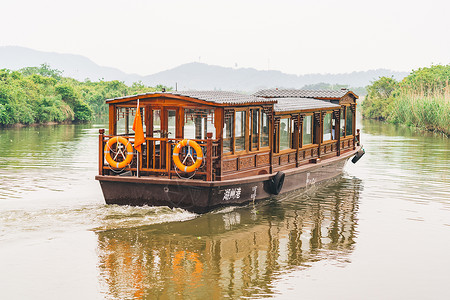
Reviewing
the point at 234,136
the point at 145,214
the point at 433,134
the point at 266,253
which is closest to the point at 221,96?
the point at 234,136

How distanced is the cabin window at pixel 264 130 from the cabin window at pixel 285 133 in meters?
0.85

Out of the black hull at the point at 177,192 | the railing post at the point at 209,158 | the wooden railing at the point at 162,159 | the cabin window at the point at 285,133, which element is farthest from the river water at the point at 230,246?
the cabin window at the point at 285,133

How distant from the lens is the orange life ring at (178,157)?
1088 cm

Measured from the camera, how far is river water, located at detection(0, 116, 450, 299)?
7.82m

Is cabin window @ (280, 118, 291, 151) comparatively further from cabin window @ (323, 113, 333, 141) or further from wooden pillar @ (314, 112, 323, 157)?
cabin window @ (323, 113, 333, 141)

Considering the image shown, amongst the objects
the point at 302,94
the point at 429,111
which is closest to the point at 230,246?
the point at 302,94

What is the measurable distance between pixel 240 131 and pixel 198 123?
0.81 m

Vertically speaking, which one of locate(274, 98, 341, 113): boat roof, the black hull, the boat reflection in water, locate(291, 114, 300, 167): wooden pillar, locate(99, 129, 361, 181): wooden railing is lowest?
the boat reflection in water

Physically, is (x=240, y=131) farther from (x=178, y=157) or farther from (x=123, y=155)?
(x=123, y=155)

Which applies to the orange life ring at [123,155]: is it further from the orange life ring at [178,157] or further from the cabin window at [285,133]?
the cabin window at [285,133]

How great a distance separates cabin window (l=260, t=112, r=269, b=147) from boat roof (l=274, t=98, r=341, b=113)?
32cm

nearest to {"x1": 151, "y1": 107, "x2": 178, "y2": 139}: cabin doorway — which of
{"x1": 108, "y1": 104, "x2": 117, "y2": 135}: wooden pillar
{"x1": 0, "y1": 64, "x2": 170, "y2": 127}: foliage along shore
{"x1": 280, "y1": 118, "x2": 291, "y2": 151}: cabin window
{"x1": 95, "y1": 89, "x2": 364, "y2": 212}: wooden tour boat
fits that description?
{"x1": 95, "y1": 89, "x2": 364, "y2": 212}: wooden tour boat

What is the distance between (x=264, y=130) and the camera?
1280 centimetres

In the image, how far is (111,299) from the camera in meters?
7.25
